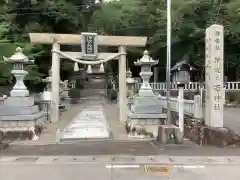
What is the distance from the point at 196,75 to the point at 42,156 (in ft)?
80.6

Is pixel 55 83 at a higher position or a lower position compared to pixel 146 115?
higher

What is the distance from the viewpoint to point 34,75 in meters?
24.0

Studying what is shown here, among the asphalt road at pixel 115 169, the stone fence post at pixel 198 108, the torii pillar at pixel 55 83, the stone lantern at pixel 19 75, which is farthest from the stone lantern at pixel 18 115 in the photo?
the stone fence post at pixel 198 108

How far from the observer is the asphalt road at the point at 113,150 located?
9117 mm

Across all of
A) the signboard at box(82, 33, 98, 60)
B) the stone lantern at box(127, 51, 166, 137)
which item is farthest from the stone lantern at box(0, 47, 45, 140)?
the signboard at box(82, 33, 98, 60)

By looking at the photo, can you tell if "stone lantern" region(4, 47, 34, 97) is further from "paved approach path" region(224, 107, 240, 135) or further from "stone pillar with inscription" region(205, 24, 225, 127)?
"paved approach path" region(224, 107, 240, 135)

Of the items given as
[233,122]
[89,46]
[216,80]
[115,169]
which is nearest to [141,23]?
[89,46]

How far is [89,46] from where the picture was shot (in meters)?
17.2

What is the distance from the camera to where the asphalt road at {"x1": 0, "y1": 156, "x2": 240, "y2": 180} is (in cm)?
675

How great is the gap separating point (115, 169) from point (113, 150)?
2189 mm

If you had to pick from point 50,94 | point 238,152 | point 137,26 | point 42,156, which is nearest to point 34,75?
point 50,94

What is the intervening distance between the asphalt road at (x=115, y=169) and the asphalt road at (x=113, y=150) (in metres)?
0.65

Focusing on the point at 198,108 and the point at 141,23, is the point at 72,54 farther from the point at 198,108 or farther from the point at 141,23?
the point at 141,23

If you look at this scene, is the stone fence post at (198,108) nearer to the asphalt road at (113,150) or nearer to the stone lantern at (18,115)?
the asphalt road at (113,150)
